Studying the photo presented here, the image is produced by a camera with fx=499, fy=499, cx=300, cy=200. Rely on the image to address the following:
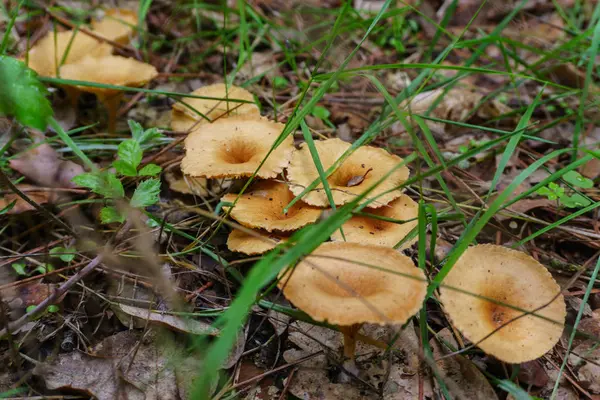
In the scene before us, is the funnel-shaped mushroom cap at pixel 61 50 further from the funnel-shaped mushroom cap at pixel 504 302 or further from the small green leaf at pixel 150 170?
the funnel-shaped mushroom cap at pixel 504 302

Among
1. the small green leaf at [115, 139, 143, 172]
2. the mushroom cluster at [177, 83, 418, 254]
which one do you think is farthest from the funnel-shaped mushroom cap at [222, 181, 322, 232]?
the small green leaf at [115, 139, 143, 172]

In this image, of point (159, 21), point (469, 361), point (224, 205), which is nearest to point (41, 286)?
point (224, 205)

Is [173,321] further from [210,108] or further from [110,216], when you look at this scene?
[210,108]

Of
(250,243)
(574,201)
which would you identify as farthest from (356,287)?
(574,201)

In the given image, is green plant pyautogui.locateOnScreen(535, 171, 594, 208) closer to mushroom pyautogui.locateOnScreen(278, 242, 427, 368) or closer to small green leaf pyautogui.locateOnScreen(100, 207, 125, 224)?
mushroom pyautogui.locateOnScreen(278, 242, 427, 368)

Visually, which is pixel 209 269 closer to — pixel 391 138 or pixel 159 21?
pixel 391 138

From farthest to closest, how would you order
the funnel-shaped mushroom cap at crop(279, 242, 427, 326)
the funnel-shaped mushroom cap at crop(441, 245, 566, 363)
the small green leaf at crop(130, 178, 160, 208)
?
the small green leaf at crop(130, 178, 160, 208)
the funnel-shaped mushroom cap at crop(441, 245, 566, 363)
the funnel-shaped mushroom cap at crop(279, 242, 427, 326)

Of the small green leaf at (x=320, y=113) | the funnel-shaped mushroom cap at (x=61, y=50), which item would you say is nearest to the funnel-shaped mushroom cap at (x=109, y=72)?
the funnel-shaped mushroom cap at (x=61, y=50)
